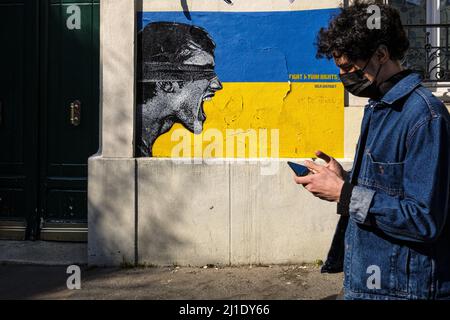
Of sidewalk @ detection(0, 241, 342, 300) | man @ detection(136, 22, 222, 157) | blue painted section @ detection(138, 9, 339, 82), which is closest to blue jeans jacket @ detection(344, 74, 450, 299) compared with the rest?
sidewalk @ detection(0, 241, 342, 300)

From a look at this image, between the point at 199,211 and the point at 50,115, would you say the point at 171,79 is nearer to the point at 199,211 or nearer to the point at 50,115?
the point at 199,211

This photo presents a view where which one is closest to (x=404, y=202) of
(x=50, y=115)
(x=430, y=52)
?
(x=430, y=52)

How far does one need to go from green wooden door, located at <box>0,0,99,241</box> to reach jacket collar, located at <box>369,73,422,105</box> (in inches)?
198

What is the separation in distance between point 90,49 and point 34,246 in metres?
2.54

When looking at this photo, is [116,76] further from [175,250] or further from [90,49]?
[175,250]

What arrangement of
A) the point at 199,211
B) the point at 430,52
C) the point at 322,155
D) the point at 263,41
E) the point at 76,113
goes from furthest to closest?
the point at 76,113
the point at 430,52
the point at 263,41
the point at 199,211
the point at 322,155

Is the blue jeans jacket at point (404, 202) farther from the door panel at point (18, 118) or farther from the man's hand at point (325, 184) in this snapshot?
the door panel at point (18, 118)

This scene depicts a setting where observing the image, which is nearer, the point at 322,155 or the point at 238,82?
the point at 322,155

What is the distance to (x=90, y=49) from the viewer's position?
257 inches

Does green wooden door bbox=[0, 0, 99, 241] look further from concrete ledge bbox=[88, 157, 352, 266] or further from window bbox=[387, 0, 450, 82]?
window bbox=[387, 0, 450, 82]

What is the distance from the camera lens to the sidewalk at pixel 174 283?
5.00 metres

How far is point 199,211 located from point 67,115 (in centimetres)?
218

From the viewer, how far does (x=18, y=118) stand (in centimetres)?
668

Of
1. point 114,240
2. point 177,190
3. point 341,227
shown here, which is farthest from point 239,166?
point 341,227
